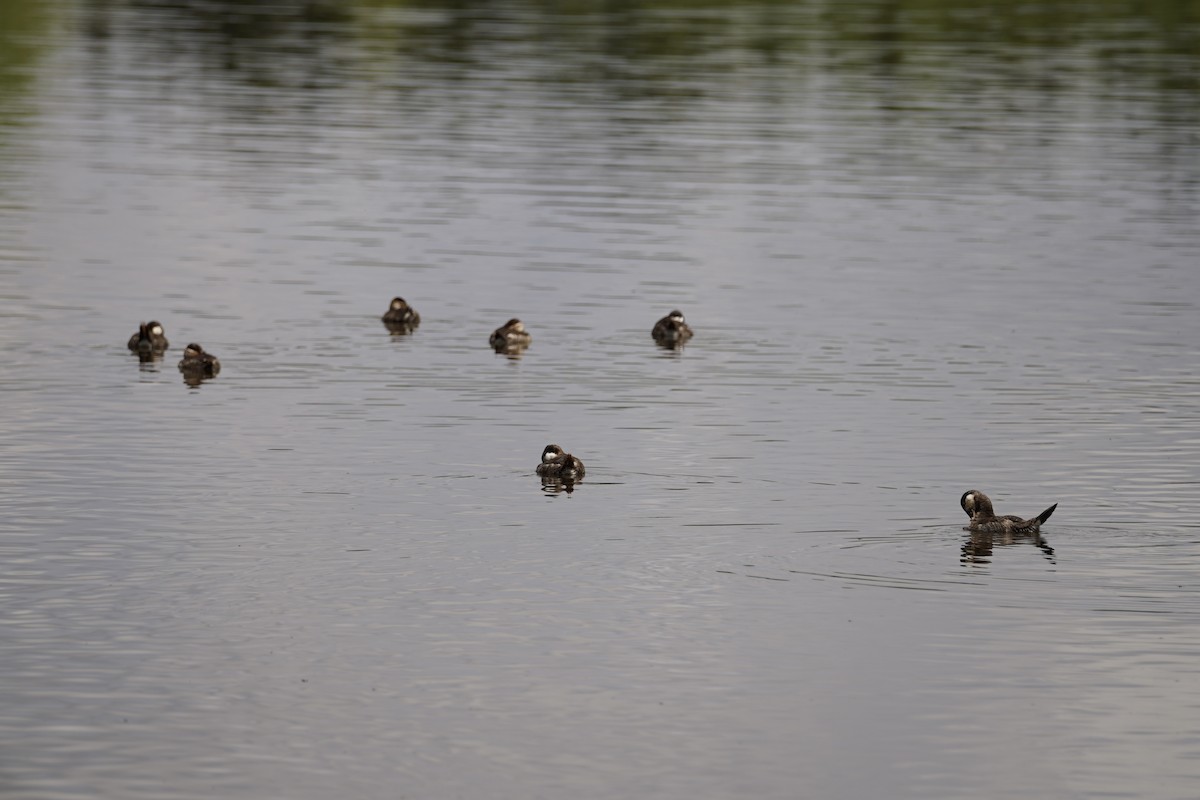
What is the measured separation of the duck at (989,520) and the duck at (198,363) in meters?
13.1

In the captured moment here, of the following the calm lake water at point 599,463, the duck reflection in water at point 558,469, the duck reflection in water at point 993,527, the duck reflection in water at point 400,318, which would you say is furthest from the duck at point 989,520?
the duck reflection in water at point 400,318

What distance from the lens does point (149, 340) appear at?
111 ft

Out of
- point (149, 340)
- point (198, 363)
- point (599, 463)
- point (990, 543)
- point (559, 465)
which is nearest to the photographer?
point (990, 543)

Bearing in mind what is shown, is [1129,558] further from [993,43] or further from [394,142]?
[993,43]

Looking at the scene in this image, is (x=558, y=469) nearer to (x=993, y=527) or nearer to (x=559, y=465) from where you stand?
→ (x=559, y=465)

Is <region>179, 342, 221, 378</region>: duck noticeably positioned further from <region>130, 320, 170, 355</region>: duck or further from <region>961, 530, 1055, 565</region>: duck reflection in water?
<region>961, 530, 1055, 565</region>: duck reflection in water

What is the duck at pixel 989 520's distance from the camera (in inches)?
904

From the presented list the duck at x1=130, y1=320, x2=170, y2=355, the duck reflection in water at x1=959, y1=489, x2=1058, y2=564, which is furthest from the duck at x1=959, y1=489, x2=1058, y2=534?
the duck at x1=130, y1=320, x2=170, y2=355

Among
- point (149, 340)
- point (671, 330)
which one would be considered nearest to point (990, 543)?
point (671, 330)

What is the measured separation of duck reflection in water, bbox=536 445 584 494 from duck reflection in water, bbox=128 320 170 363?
9901 millimetres

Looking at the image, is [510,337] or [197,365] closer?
[197,365]

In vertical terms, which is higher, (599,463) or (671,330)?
(671,330)

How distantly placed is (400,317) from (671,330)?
4.32m

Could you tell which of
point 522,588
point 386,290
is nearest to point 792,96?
point 386,290
